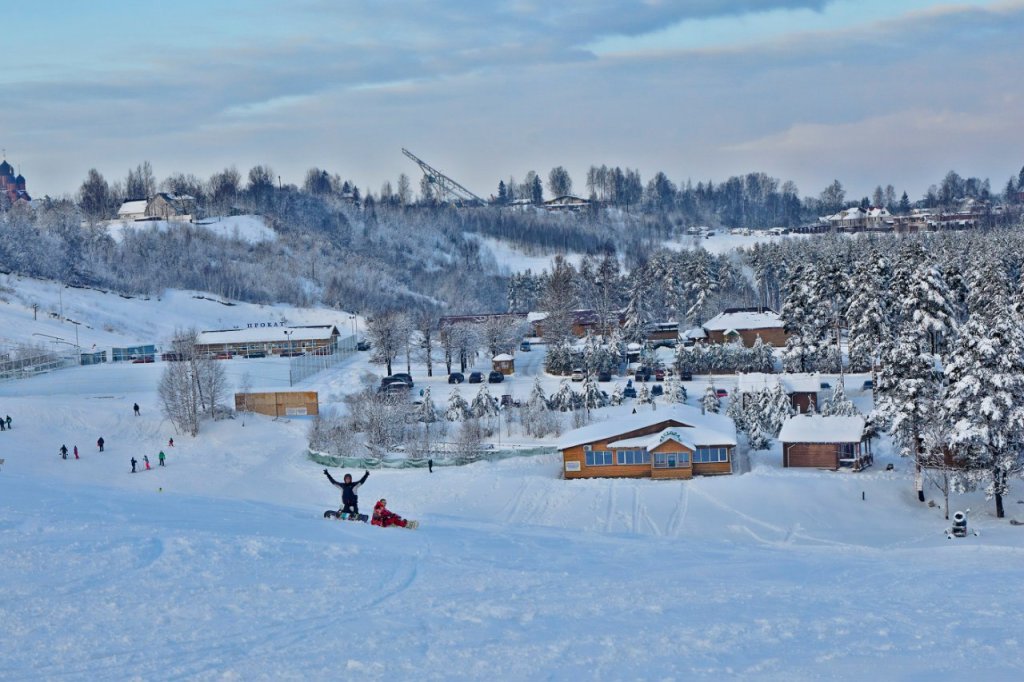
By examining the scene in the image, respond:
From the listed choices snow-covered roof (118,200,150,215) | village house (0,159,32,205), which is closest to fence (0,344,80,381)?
snow-covered roof (118,200,150,215)

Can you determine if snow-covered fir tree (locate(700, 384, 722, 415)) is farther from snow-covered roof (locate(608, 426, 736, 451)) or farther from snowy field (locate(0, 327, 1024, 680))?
snowy field (locate(0, 327, 1024, 680))

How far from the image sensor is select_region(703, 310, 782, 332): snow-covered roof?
66.9m

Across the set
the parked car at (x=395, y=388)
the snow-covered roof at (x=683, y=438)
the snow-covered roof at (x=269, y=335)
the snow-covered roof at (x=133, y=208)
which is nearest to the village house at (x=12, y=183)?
the snow-covered roof at (x=133, y=208)

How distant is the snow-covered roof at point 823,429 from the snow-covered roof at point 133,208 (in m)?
112

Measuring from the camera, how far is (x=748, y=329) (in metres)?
66.6

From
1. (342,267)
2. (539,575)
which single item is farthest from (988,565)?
(342,267)

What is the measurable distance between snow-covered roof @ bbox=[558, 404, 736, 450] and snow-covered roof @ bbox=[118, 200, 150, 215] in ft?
355

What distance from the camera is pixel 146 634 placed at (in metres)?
Result: 9.76

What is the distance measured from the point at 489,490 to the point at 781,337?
38.9 metres

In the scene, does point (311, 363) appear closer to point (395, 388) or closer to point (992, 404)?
point (395, 388)

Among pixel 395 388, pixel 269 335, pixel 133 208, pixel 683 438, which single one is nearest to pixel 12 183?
pixel 133 208

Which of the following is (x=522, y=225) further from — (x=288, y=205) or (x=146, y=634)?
(x=146, y=634)

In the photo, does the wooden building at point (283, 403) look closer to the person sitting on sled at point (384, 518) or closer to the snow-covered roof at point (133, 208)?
the person sitting on sled at point (384, 518)

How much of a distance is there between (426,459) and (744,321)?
117 feet
